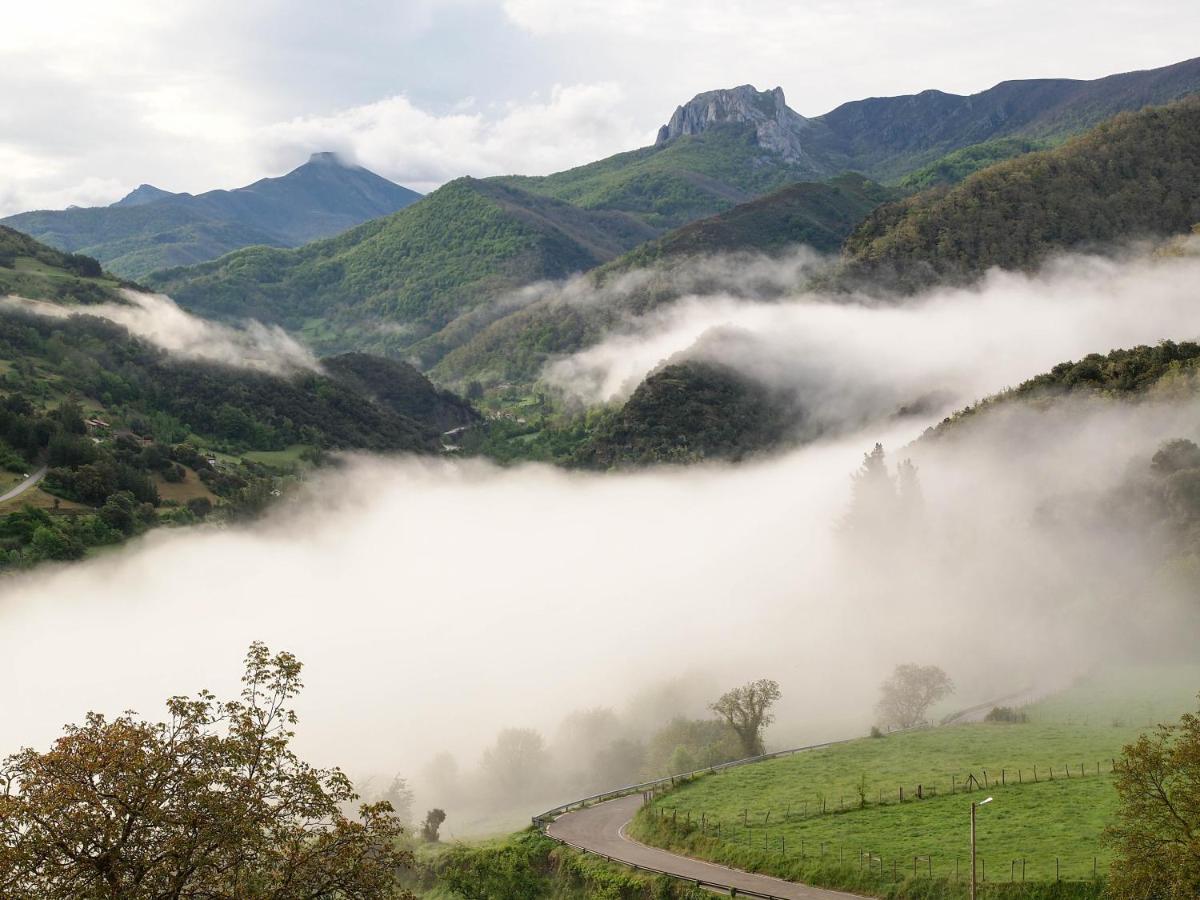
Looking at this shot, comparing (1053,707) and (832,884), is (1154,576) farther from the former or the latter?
(832,884)

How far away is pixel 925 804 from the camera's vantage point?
65562mm

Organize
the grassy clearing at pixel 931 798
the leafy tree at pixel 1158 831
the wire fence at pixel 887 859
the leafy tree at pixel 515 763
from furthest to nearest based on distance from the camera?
the leafy tree at pixel 515 763 → the grassy clearing at pixel 931 798 → the wire fence at pixel 887 859 → the leafy tree at pixel 1158 831

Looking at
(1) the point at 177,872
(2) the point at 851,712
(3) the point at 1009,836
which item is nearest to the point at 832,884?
(3) the point at 1009,836

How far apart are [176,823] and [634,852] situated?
4268cm

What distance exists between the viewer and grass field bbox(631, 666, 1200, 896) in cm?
5500

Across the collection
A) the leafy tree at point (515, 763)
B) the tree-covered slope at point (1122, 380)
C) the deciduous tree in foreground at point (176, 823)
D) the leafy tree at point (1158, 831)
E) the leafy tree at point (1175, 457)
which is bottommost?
the leafy tree at point (515, 763)

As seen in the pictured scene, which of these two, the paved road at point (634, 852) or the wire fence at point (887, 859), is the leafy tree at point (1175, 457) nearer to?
the paved road at point (634, 852)

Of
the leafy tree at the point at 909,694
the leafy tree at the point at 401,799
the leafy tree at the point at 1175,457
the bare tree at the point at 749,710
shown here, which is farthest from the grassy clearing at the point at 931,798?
the leafy tree at the point at 1175,457

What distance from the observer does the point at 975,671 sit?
397ft

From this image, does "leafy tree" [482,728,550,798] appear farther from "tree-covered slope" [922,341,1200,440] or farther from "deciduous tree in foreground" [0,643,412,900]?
"tree-covered slope" [922,341,1200,440]

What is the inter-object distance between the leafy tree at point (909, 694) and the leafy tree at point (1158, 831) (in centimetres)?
5865

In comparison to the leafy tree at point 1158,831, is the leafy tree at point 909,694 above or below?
below

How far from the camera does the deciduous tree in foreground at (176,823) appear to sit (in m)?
27.1

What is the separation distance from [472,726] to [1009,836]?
102 meters
